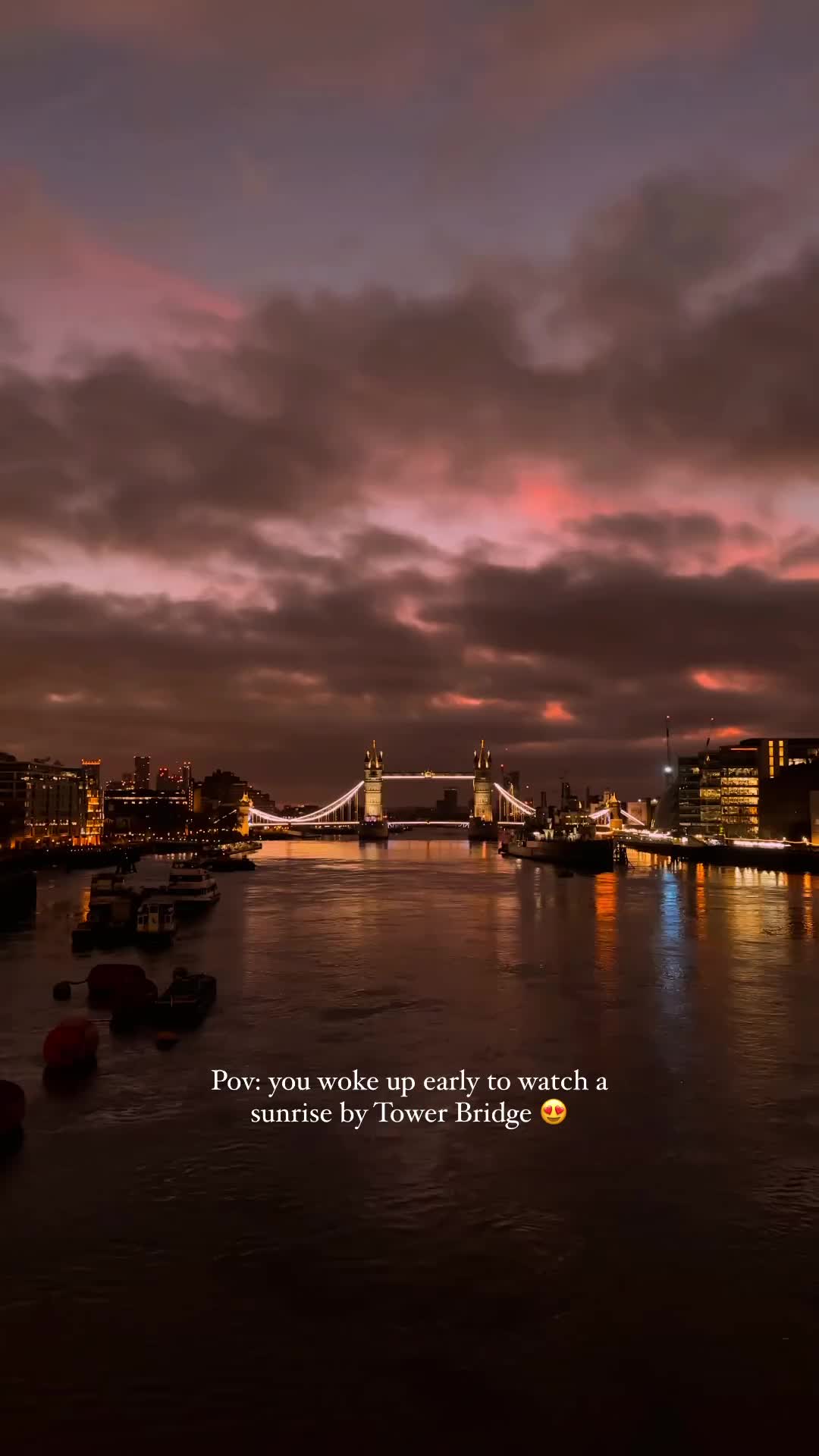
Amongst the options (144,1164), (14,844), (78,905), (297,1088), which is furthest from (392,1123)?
(14,844)

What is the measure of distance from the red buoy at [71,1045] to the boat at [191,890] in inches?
1755

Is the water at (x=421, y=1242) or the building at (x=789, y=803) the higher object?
the building at (x=789, y=803)

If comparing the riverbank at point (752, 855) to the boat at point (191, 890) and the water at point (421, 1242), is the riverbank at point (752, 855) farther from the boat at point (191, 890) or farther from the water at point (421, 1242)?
the water at point (421, 1242)

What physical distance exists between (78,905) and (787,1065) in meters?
57.3

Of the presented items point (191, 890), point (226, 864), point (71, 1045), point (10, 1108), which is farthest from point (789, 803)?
point (10, 1108)

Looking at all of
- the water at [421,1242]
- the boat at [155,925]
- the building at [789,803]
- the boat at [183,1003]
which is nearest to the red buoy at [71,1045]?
the water at [421,1242]

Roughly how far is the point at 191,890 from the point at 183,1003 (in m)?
44.0

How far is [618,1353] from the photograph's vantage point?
11680 millimetres

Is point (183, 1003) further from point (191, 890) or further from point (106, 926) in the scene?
point (191, 890)

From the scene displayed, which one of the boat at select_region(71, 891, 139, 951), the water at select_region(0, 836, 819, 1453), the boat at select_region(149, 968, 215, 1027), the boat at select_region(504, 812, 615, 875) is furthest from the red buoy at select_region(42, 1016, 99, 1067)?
the boat at select_region(504, 812, 615, 875)

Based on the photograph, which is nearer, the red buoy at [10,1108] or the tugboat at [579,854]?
the red buoy at [10,1108]

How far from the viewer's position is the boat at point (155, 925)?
165ft

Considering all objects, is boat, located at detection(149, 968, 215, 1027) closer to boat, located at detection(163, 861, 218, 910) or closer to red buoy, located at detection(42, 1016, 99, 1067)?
red buoy, located at detection(42, 1016, 99, 1067)

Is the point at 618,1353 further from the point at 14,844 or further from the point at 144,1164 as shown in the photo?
the point at 14,844
